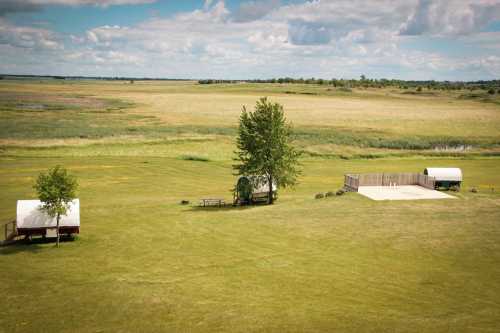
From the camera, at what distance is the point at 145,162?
260 feet

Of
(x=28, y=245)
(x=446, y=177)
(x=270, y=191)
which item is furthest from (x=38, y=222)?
(x=446, y=177)

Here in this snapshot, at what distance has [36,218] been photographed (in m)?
38.4

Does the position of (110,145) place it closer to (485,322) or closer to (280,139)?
(280,139)

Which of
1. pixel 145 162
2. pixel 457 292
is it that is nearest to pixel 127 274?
pixel 457 292

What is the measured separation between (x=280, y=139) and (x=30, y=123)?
282 feet

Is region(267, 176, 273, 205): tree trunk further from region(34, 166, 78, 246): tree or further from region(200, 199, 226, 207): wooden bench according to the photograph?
region(34, 166, 78, 246): tree

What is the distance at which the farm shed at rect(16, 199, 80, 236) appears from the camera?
3816 cm

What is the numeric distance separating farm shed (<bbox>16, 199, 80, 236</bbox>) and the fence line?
102 feet

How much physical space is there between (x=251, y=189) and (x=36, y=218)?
77.4ft

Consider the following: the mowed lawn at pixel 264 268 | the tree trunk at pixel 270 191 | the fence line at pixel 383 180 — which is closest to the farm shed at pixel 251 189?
the tree trunk at pixel 270 191

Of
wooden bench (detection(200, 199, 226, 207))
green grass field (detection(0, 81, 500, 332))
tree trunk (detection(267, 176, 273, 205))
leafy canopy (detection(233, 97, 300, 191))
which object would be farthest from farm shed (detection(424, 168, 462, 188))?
wooden bench (detection(200, 199, 226, 207))

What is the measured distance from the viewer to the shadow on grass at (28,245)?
3666cm

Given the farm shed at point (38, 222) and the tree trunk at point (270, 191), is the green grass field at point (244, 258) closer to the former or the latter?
the farm shed at point (38, 222)

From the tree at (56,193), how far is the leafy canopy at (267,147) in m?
20.4
